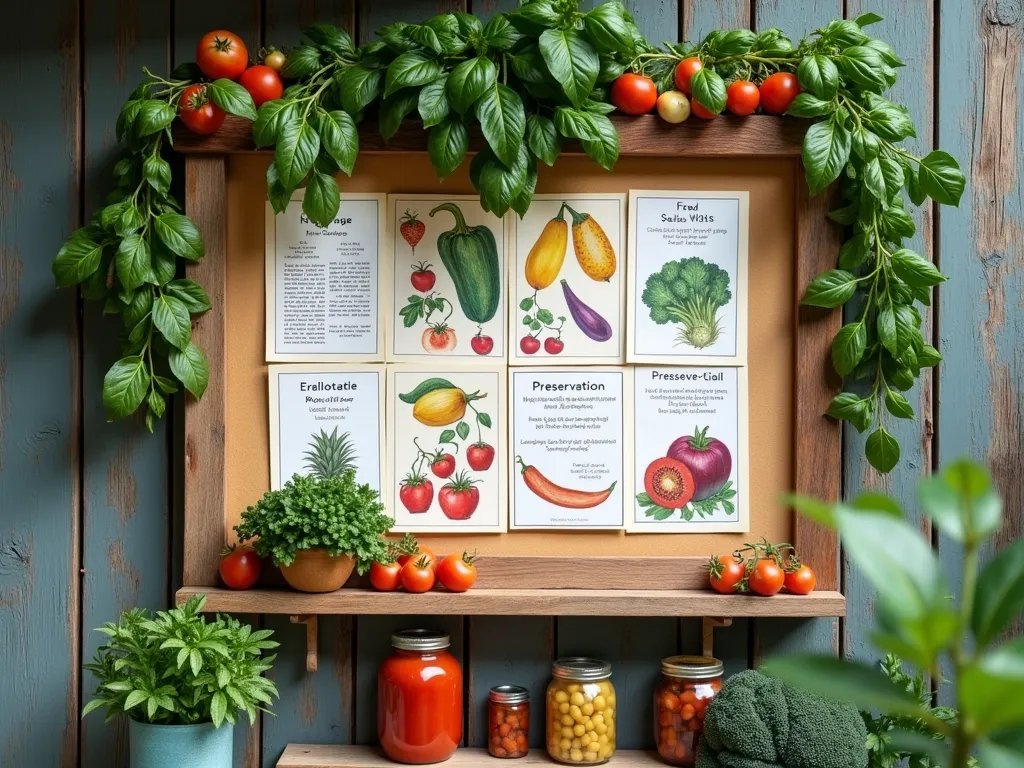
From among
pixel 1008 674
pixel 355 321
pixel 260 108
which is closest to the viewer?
pixel 1008 674

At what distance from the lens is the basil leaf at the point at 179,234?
1487mm

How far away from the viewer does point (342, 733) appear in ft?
5.22

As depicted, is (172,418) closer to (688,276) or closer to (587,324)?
(587,324)

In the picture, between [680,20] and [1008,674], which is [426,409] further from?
[1008,674]

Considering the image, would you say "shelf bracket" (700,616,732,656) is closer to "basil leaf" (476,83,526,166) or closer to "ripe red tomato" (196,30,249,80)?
"basil leaf" (476,83,526,166)

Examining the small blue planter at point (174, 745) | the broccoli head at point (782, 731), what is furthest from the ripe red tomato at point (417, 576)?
the broccoli head at point (782, 731)

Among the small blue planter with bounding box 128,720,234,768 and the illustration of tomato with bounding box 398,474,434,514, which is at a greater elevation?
the illustration of tomato with bounding box 398,474,434,514

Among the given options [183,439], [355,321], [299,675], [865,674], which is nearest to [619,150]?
[355,321]

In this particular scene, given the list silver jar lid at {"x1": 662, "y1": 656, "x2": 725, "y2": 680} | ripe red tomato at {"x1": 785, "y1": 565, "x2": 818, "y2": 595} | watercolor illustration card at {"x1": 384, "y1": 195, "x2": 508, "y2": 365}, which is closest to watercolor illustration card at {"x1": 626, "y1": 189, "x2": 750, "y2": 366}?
watercolor illustration card at {"x1": 384, "y1": 195, "x2": 508, "y2": 365}

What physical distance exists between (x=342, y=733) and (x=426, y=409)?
1.76 feet

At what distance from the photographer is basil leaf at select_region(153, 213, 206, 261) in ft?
4.88

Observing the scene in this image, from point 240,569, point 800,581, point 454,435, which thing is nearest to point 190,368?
point 240,569

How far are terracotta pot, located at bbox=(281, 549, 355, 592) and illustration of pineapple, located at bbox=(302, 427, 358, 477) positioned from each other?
15cm

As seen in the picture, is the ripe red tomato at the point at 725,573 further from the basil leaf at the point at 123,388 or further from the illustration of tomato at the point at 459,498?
the basil leaf at the point at 123,388
